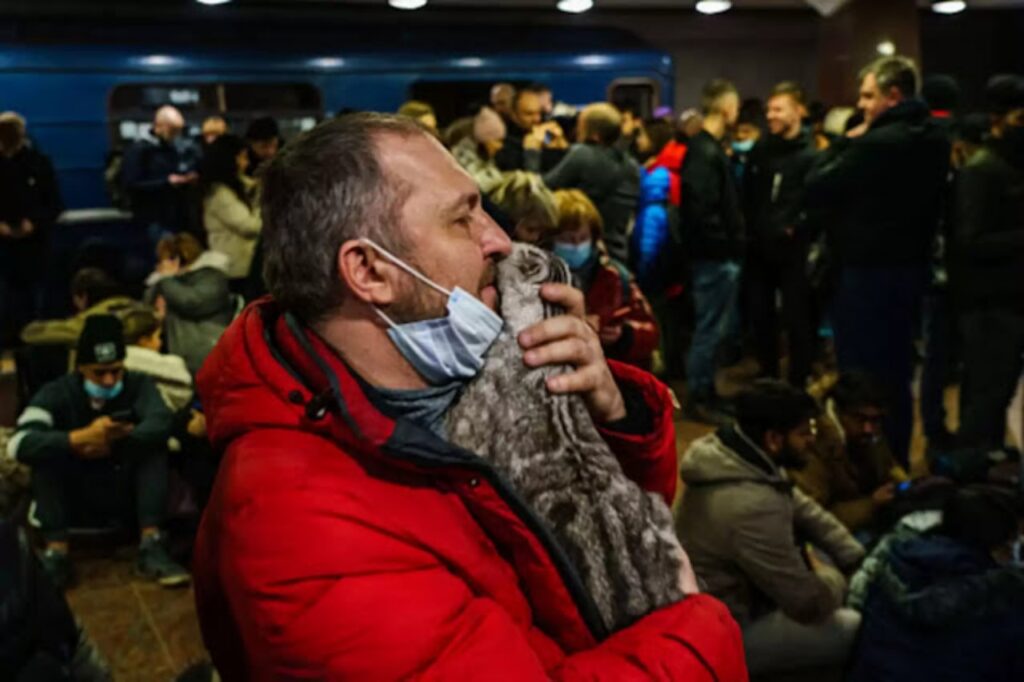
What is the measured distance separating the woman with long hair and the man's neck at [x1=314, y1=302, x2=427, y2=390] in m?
5.33

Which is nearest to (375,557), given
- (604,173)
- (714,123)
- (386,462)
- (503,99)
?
(386,462)

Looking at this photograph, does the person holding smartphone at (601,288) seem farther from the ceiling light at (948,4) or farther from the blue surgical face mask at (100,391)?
the ceiling light at (948,4)

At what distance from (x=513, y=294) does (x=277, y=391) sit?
305mm

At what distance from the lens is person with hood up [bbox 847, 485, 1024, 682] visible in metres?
2.91

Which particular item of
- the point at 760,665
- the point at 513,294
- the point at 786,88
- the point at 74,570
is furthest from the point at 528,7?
the point at 513,294

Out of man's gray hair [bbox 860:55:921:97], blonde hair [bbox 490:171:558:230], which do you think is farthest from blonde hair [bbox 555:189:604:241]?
man's gray hair [bbox 860:55:921:97]

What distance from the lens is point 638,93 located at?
34.9 ft

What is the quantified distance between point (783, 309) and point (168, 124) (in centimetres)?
469

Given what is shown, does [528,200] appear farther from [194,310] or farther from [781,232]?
[781,232]

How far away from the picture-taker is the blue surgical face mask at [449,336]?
1274 millimetres

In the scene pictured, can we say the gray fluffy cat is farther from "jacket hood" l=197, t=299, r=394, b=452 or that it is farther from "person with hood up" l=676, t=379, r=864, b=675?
"person with hood up" l=676, t=379, r=864, b=675

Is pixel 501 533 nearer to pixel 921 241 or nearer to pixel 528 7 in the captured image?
pixel 921 241

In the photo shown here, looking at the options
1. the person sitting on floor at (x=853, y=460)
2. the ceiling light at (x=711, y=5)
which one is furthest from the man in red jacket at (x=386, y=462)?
the ceiling light at (x=711, y=5)

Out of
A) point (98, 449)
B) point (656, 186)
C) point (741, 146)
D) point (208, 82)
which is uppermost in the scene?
point (208, 82)
